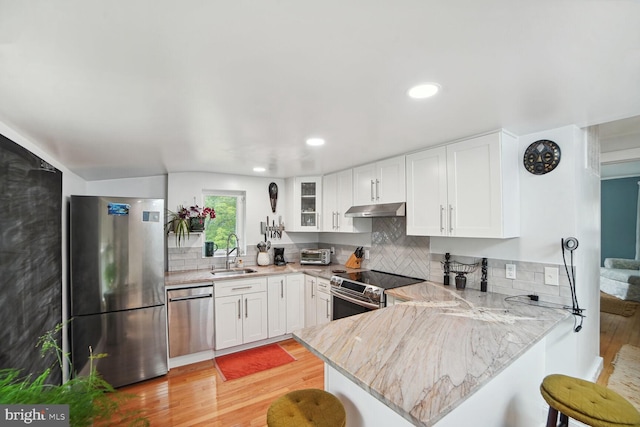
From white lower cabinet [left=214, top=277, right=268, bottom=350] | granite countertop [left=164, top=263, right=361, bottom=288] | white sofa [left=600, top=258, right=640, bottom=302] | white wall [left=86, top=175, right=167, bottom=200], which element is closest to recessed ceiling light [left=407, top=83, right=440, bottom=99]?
granite countertop [left=164, top=263, right=361, bottom=288]

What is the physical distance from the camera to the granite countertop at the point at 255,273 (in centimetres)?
302

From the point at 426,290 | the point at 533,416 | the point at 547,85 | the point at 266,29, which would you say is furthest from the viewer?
the point at 426,290

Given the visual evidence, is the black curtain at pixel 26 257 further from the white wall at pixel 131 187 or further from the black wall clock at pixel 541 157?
the black wall clock at pixel 541 157

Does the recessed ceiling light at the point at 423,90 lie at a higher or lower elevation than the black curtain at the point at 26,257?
higher

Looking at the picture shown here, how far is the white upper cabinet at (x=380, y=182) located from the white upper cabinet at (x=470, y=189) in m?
0.22

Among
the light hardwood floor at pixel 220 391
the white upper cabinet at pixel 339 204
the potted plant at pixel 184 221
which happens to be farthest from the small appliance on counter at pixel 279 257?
the light hardwood floor at pixel 220 391

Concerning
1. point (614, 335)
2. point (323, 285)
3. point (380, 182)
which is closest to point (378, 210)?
point (380, 182)

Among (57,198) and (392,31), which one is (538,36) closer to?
(392,31)

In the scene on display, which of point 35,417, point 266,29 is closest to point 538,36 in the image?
point 266,29

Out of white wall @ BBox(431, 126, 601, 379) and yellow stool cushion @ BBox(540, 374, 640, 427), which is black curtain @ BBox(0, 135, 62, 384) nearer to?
yellow stool cushion @ BBox(540, 374, 640, 427)

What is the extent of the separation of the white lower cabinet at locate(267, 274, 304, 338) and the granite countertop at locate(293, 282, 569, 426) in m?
1.90

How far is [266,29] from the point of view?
3.06 ft

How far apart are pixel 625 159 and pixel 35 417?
4.45 m

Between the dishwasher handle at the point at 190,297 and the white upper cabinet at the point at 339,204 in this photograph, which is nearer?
the dishwasher handle at the point at 190,297
